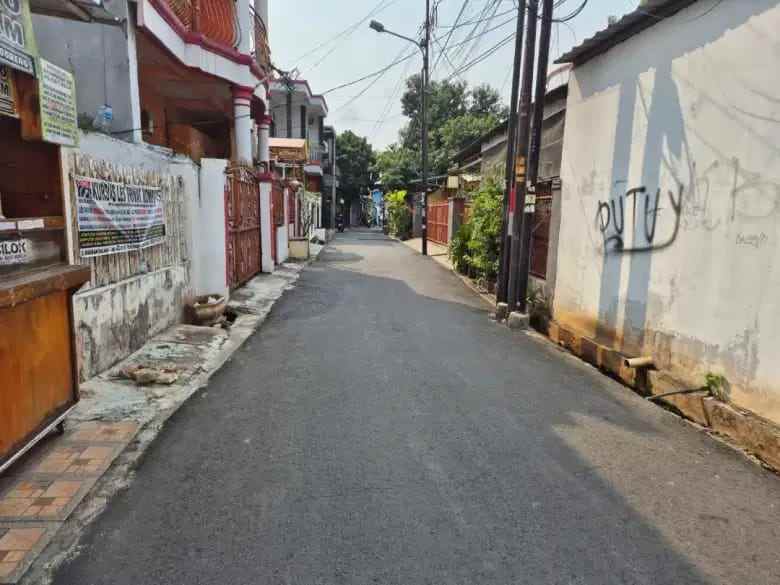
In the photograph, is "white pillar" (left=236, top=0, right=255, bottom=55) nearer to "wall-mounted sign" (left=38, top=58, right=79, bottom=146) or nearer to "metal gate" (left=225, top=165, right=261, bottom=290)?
"metal gate" (left=225, top=165, right=261, bottom=290)

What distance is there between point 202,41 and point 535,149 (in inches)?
277

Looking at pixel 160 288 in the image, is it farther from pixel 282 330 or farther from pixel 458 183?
pixel 458 183

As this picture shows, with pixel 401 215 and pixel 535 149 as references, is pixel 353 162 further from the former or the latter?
pixel 535 149

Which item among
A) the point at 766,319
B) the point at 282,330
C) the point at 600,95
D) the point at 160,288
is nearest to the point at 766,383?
the point at 766,319

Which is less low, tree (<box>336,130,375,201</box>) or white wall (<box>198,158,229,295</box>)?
tree (<box>336,130,375,201</box>)

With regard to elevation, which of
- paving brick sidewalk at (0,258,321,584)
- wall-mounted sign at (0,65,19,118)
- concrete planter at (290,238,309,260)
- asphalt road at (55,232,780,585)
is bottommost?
asphalt road at (55,232,780,585)

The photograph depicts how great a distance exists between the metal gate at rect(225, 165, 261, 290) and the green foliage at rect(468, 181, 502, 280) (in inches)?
202

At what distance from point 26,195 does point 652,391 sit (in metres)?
6.02

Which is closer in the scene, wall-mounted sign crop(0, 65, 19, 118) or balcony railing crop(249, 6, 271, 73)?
wall-mounted sign crop(0, 65, 19, 118)

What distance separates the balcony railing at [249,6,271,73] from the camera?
45.5ft

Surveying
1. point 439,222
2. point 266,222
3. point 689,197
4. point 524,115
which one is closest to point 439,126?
point 439,222

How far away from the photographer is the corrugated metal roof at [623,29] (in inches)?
219

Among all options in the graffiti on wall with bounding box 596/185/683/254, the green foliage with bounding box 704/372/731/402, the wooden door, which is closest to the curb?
the green foliage with bounding box 704/372/731/402

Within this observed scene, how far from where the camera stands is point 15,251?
3494 millimetres
